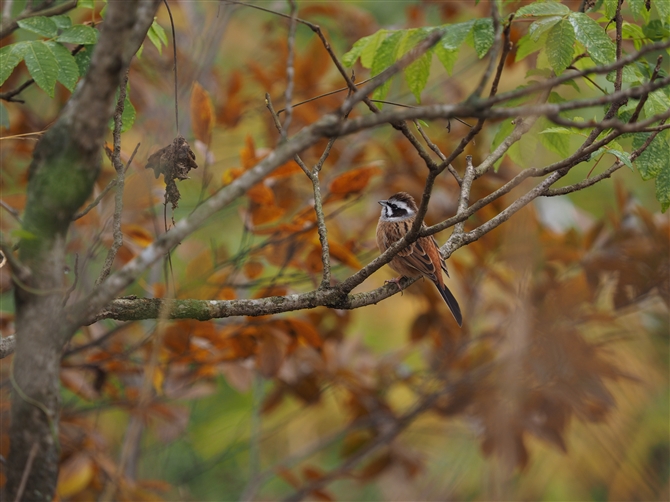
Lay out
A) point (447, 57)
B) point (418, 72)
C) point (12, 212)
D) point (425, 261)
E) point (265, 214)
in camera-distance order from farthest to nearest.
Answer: point (425, 261) → point (265, 214) → point (447, 57) → point (418, 72) → point (12, 212)

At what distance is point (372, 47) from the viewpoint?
3.24 meters

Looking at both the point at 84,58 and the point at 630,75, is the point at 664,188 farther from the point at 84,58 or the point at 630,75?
the point at 84,58

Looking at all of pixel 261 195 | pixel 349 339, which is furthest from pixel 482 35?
pixel 349 339

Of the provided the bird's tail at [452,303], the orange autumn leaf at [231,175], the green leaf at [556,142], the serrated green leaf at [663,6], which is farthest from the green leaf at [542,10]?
the bird's tail at [452,303]

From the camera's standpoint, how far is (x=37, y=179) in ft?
5.57

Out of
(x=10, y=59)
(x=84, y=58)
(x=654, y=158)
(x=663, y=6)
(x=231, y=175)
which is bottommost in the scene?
(x=231, y=175)

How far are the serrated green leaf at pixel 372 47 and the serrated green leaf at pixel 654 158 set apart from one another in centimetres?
135

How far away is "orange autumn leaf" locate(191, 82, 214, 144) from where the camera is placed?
3832mm

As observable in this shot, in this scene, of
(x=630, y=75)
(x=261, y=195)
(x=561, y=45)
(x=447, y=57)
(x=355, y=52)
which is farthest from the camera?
(x=261, y=195)

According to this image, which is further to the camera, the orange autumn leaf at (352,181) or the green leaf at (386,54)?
the orange autumn leaf at (352,181)

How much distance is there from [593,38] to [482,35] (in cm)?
46

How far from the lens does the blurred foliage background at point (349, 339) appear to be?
3.59 meters

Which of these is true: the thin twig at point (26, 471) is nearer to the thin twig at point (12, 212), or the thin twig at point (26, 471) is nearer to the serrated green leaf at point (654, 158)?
the thin twig at point (12, 212)

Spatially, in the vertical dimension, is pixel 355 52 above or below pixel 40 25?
below
